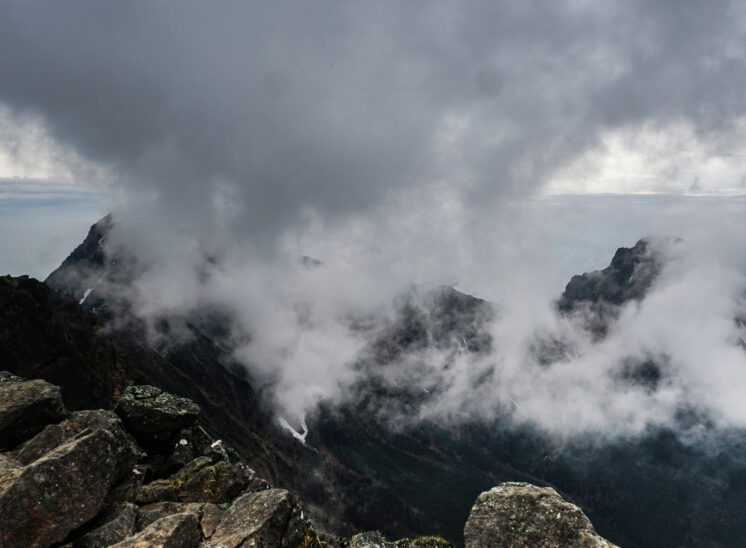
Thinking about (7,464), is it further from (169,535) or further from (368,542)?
(368,542)

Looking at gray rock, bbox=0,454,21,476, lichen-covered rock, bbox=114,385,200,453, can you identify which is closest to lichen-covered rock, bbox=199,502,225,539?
gray rock, bbox=0,454,21,476

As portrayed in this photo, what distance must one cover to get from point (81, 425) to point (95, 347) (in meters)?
159

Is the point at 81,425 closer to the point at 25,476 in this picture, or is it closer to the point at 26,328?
the point at 25,476

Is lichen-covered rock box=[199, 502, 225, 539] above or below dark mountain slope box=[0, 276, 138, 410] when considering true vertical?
above

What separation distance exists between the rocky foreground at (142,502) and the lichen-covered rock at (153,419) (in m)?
1.58

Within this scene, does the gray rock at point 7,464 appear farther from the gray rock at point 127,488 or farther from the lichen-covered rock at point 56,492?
the gray rock at point 127,488

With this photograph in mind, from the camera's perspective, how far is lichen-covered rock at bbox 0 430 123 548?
1491cm

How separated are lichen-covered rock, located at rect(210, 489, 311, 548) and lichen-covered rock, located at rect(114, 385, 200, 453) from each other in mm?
12855

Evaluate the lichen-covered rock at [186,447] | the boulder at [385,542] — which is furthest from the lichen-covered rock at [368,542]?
the lichen-covered rock at [186,447]

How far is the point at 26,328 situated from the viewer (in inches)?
4879

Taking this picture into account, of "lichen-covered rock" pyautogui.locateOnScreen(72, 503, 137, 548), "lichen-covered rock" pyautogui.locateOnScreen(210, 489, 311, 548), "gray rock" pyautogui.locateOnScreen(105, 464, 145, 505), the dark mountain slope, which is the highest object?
"lichen-covered rock" pyautogui.locateOnScreen(210, 489, 311, 548)

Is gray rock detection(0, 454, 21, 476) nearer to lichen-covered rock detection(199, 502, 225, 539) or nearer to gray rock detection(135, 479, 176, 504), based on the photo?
gray rock detection(135, 479, 176, 504)

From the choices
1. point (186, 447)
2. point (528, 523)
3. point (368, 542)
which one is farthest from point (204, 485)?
point (528, 523)

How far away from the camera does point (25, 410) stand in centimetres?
2330
